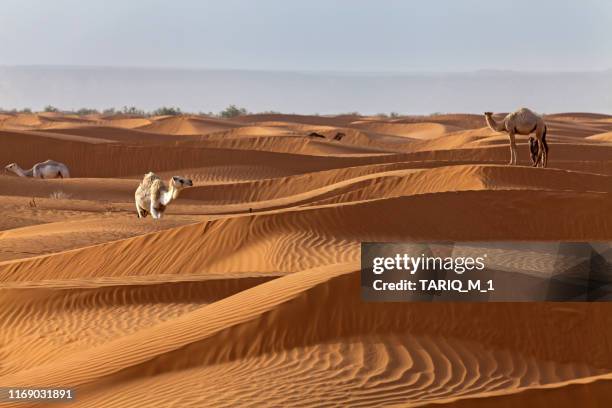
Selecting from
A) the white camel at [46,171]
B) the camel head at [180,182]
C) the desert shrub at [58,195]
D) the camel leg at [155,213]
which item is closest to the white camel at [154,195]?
the camel leg at [155,213]

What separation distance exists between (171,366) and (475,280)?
3.38 meters

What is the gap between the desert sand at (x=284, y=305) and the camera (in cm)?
888

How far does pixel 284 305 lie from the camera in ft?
33.0

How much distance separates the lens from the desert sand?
29.1 ft

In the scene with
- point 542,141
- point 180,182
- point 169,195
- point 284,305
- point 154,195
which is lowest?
point 284,305

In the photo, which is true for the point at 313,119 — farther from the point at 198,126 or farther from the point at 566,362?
the point at 566,362

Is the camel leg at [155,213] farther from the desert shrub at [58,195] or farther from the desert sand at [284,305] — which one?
the desert shrub at [58,195]

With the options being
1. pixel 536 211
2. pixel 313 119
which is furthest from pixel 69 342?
pixel 313 119

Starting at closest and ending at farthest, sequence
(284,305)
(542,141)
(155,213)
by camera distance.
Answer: (284,305) → (155,213) → (542,141)

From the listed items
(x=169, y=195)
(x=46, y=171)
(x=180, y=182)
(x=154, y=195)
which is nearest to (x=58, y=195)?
(x=46, y=171)

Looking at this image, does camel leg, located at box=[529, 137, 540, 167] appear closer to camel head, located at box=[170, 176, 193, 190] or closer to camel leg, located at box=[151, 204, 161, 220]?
camel leg, located at box=[151, 204, 161, 220]

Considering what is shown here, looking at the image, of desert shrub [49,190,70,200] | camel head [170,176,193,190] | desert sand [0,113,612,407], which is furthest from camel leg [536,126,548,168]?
desert shrub [49,190,70,200]

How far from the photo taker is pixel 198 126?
5753 centimetres

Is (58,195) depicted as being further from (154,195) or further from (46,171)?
(154,195)
